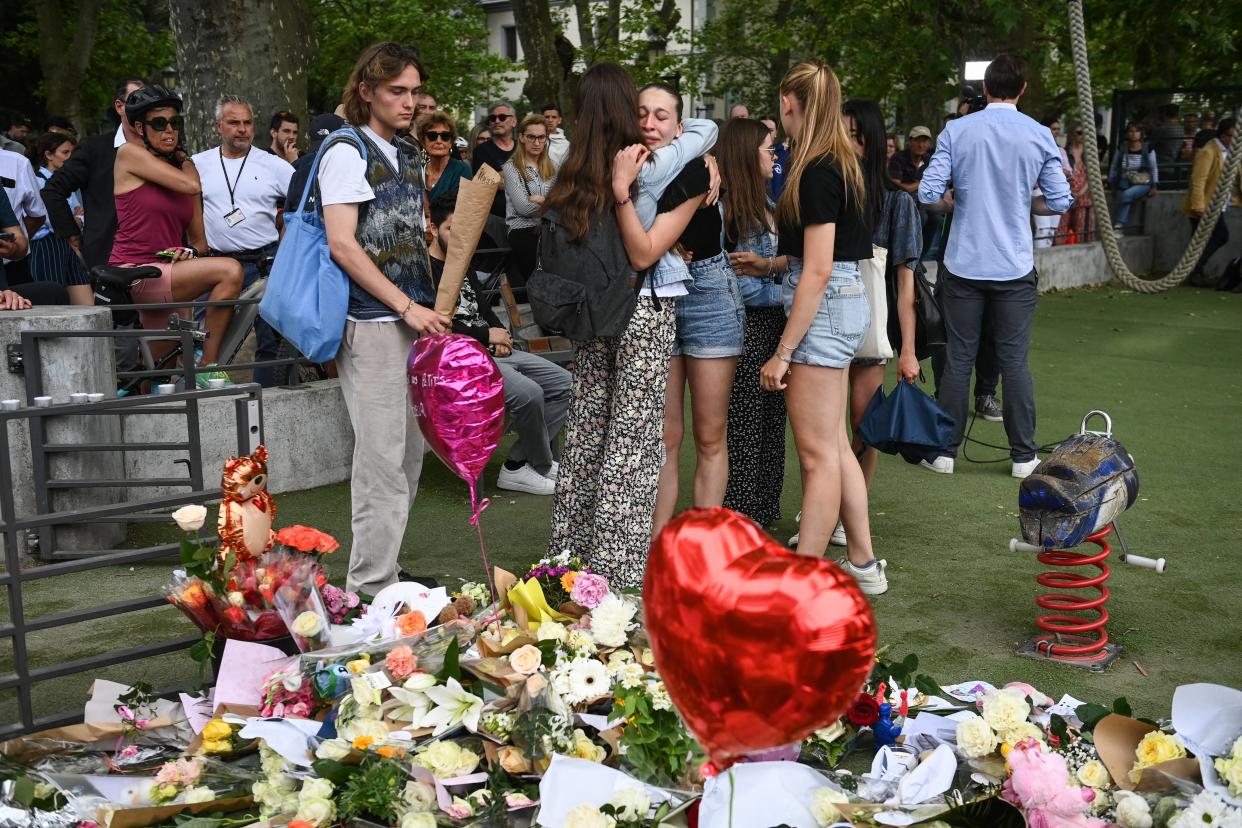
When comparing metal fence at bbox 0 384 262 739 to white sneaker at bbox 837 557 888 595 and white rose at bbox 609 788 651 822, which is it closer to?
white rose at bbox 609 788 651 822

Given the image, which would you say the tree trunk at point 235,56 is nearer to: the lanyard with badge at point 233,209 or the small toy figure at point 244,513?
the lanyard with badge at point 233,209

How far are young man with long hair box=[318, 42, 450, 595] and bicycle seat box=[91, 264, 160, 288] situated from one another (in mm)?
2518

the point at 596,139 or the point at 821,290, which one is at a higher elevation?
the point at 596,139

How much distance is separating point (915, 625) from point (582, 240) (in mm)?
1816

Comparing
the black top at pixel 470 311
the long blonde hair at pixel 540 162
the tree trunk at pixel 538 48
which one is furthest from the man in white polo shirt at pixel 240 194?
the tree trunk at pixel 538 48

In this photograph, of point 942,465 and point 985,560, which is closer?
point 985,560

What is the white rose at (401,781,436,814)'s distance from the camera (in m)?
3.03

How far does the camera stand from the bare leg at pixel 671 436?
16.5 ft

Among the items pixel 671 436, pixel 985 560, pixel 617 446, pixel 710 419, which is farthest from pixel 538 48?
pixel 617 446

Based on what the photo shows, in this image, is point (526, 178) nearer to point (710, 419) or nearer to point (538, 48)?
point (710, 419)

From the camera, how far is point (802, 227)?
14.9 ft

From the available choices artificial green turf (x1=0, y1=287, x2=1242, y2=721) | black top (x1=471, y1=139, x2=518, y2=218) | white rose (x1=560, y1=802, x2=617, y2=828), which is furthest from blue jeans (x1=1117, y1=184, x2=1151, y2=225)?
white rose (x1=560, y1=802, x2=617, y2=828)

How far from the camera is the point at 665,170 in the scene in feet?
14.8

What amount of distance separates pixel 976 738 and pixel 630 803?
885mm
